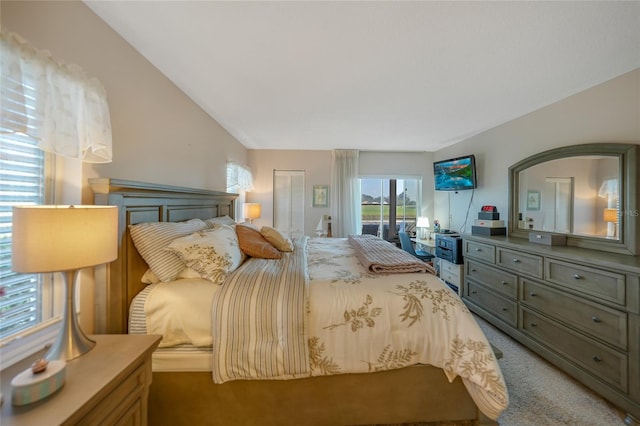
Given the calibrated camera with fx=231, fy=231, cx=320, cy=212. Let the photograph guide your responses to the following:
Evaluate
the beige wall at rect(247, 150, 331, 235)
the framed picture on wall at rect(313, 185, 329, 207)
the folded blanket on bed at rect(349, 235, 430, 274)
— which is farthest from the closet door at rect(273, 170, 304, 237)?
the folded blanket on bed at rect(349, 235, 430, 274)

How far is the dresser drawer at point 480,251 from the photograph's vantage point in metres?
2.59

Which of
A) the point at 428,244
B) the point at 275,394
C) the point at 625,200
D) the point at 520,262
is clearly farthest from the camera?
the point at 428,244

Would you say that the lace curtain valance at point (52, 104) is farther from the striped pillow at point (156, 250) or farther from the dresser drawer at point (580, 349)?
the dresser drawer at point (580, 349)

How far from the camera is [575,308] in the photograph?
5.89ft

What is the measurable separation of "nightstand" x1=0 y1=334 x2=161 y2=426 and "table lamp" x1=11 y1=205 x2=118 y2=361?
102 millimetres

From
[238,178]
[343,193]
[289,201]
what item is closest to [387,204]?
[343,193]

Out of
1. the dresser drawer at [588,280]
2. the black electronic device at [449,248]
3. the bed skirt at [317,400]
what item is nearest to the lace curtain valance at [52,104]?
the bed skirt at [317,400]

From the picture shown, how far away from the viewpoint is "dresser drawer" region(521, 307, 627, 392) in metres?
1.54

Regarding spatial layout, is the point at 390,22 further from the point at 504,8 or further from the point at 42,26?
the point at 42,26

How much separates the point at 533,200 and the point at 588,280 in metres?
1.22

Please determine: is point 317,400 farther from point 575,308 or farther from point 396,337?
point 575,308

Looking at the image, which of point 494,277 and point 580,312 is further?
point 494,277

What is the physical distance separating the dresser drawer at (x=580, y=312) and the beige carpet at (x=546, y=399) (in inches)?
17.2

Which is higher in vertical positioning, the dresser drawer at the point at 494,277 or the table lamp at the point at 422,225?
the table lamp at the point at 422,225
